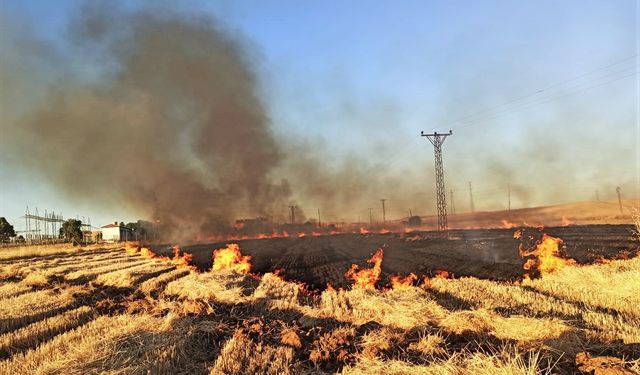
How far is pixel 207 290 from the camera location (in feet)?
47.2

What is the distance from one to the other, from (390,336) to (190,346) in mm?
3752

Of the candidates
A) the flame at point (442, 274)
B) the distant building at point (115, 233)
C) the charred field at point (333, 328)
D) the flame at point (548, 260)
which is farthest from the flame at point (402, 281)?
the distant building at point (115, 233)

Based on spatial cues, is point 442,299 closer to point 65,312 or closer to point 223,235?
point 65,312

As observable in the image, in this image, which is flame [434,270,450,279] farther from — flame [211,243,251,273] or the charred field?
flame [211,243,251,273]

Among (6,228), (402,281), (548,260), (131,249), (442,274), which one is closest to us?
(402,281)

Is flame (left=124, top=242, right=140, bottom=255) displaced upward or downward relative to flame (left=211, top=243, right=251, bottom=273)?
downward

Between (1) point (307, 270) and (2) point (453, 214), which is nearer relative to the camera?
(1) point (307, 270)

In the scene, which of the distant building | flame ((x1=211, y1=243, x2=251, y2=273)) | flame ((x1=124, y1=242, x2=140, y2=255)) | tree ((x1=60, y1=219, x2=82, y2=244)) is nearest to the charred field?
flame ((x1=211, y1=243, x2=251, y2=273))

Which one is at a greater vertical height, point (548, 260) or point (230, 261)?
point (230, 261)

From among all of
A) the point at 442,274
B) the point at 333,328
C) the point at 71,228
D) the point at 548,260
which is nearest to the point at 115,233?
the point at 71,228

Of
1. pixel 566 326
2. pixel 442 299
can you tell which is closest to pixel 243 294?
pixel 442 299

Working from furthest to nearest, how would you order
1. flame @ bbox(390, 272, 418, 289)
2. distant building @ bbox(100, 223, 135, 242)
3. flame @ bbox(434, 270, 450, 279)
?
1. distant building @ bbox(100, 223, 135, 242)
2. flame @ bbox(434, 270, 450, 279)
3. flame @ bbox(390, 272, 418, 289)

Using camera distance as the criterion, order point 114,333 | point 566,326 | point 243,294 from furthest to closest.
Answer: point 243,294 → point 114,333 → point 566,326

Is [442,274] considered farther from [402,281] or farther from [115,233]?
[115,233]
